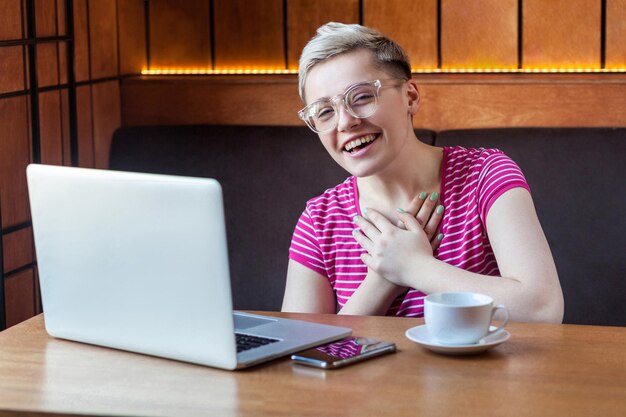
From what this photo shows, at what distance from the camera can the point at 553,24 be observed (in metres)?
2.84

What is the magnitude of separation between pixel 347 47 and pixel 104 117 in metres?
1.35

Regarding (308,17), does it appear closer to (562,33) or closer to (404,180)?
(562,33)

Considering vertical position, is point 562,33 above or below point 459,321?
above

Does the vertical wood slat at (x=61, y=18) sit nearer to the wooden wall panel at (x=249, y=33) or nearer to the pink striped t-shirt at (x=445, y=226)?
the wooden wall panel at (x=249, y=33)

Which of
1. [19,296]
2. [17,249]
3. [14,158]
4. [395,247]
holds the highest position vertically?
[14,158]

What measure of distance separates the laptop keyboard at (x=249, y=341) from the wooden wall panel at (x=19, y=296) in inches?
46.6

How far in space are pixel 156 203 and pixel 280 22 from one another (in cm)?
189

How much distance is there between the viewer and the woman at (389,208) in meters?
1.62

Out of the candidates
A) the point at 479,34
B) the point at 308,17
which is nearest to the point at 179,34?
the point at 308,17

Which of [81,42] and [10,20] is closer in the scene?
[10,20]

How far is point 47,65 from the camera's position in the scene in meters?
2.57

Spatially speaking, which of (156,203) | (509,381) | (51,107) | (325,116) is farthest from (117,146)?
(509,381)

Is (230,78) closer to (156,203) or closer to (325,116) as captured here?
(325,116)

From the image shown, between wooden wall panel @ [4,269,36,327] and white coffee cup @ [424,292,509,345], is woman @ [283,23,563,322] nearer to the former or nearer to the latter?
white coffee cup @ [424,292,509,345]
